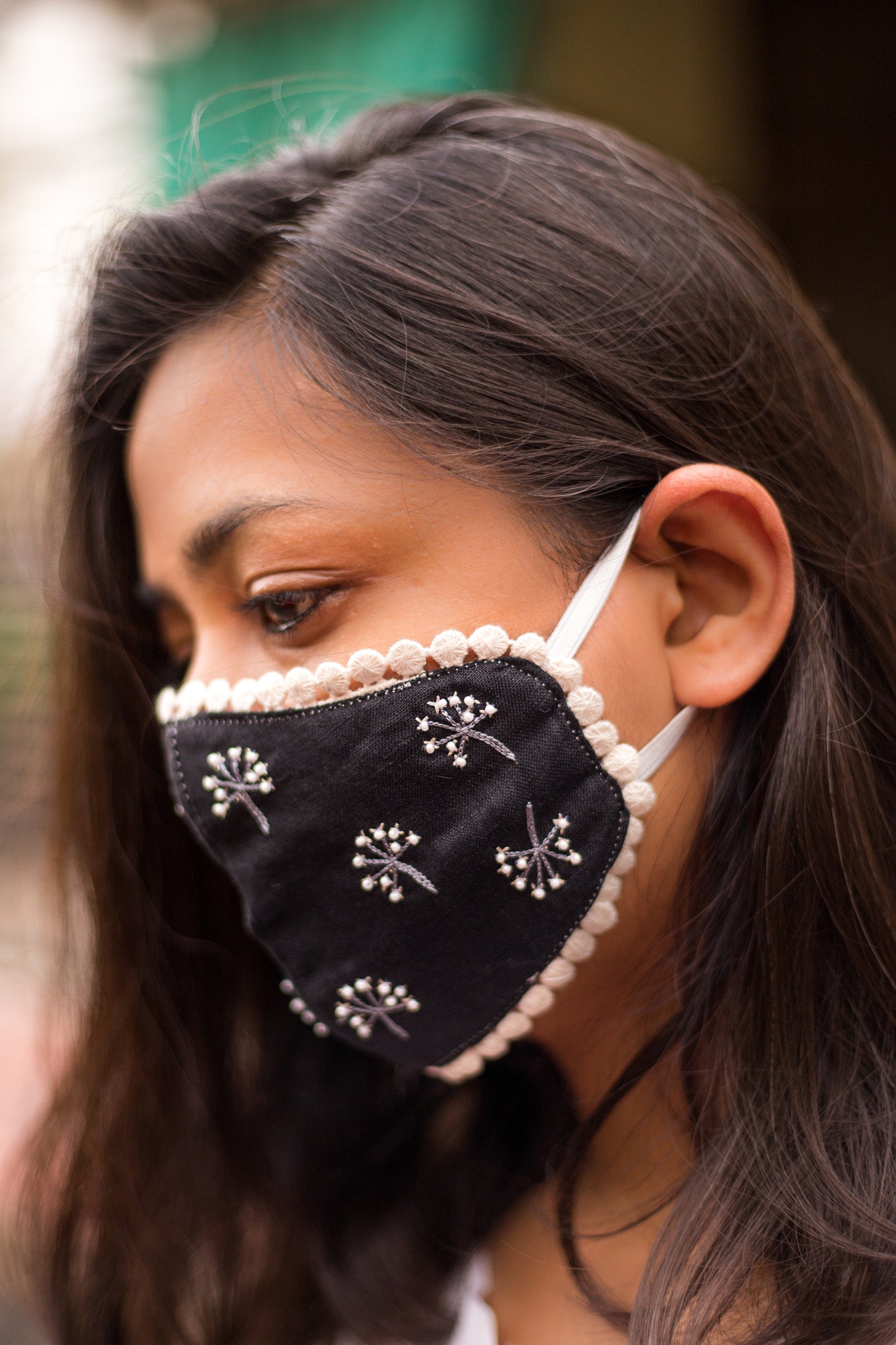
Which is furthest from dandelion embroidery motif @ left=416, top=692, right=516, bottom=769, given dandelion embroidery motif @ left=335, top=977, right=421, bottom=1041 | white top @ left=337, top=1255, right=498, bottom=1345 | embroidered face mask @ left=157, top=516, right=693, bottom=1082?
white top @ left=337, top=1255, right=498, bottom=1345

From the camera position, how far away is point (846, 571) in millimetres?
1340

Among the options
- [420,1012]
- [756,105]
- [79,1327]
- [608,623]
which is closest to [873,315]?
[756,105]

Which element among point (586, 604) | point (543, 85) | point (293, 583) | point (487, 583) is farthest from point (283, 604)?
point (543, 85)

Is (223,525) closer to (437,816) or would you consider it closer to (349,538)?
(349,538)

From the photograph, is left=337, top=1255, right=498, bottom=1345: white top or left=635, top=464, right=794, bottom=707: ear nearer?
left=635, top=464, right=794, bottom=707: ear

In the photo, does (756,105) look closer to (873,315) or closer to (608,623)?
(873,315)

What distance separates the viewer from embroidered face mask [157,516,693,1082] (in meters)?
1.19

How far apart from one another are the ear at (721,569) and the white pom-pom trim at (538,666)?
0.13 meters

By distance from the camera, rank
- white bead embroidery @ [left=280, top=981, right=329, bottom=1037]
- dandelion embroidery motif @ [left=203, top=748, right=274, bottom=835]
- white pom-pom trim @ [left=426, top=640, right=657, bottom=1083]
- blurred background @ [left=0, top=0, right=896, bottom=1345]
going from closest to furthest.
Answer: white pom-pom trim @ [left=426, top=640, right=657, bottom=1083]
dandelion embroidery motif @ [left=203, top=748, right=274, bottom=835]
white bead embroidery @ [left=280, top=981, right=329, bottom=1037]
blurred background @ [left=0, top=0, right=896, bottom=1345]

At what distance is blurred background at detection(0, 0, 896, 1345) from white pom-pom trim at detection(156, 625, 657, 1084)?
180cm

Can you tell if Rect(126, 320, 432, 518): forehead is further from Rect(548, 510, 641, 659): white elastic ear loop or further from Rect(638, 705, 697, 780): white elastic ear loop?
Rect(638, 705, 697, 780): white elastic ear loop

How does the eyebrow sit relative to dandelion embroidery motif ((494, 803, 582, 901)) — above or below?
above

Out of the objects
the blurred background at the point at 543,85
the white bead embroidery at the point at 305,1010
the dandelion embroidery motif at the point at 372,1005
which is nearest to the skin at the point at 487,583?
the dandelion embroidery motif at the point at 372,1005

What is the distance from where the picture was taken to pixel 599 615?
1.21 meters
